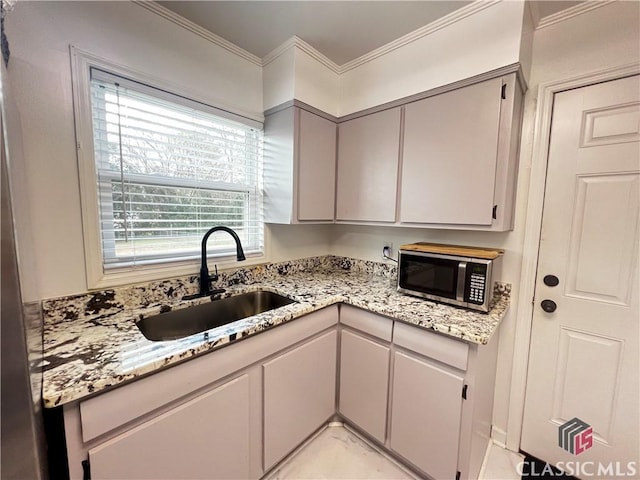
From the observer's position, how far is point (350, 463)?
1.47 metres

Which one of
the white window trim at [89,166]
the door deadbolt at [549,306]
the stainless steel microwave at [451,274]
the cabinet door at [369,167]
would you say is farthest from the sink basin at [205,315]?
the door deadbolt at [549,306]

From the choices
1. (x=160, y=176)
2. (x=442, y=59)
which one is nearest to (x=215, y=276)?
(x=160, y=176)

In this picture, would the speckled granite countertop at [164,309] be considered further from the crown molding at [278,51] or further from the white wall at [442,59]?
the crown molding at [278,51]

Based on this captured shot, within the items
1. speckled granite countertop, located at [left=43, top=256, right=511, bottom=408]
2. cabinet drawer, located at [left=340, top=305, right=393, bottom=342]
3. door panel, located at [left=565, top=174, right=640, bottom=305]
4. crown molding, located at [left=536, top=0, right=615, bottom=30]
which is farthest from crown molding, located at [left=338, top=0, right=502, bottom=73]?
cabinet drawer, located at [left=340, top=305, right=393, bottom=342]

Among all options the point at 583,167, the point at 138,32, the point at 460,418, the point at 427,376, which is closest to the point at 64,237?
the point at 138,32

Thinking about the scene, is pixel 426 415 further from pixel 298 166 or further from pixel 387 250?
pixel 298 166

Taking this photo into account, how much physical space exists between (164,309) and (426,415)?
143 cm

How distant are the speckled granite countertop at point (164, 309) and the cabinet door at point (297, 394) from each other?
0.82ft

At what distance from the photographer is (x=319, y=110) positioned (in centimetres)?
179

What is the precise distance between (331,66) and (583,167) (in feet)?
5.27

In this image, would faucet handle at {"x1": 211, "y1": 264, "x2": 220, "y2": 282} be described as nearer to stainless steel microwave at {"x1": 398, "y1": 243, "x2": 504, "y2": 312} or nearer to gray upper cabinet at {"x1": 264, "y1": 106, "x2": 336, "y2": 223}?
gray upper cabinet at {"x1": 264, "y1": 106, "x2": 336, "y2": 223}

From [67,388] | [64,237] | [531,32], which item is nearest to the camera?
[67,388]

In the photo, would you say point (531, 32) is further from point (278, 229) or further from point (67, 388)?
point (67, 388)

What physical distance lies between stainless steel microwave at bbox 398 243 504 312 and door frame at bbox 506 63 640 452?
0.53 feet
